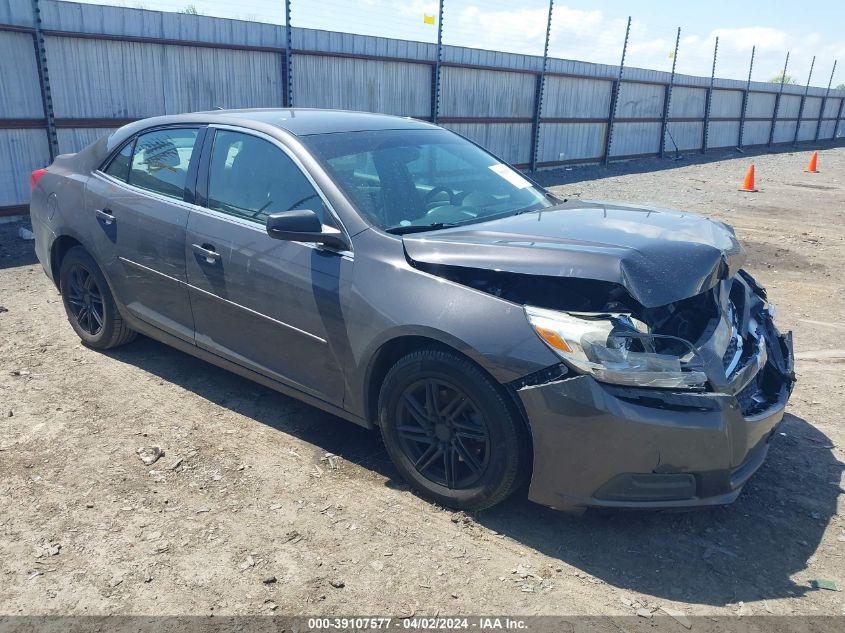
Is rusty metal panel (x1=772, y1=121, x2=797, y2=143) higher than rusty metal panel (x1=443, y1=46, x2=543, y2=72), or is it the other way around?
rusty metal panel (x1=443, y1=46, x2=543, y2=72)

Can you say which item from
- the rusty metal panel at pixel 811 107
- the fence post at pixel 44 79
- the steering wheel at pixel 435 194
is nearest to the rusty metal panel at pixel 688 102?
the rusty metal panel at pixel 811 107

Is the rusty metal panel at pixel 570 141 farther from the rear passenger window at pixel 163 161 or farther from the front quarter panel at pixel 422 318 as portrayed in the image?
the front quarter panel at pixel 422 318

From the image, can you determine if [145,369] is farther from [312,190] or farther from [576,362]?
[576,362]

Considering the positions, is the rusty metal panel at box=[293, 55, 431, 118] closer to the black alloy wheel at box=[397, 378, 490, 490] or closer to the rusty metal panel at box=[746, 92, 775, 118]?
the black alloy wheel at box=[397, 378, 490, 490]

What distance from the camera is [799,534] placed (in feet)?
10.4

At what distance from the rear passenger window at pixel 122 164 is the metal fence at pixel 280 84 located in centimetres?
568

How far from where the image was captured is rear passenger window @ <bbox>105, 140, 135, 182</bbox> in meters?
4.66

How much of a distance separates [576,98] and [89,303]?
1712 centimetres

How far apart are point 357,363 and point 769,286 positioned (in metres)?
5.82

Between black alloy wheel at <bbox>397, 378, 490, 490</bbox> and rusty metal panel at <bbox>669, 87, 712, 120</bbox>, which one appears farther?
rusty metal panel at <bbox>669, 87, 712, 120</bbox>

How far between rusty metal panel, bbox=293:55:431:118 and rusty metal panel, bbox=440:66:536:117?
1.99 feet

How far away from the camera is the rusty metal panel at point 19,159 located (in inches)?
364

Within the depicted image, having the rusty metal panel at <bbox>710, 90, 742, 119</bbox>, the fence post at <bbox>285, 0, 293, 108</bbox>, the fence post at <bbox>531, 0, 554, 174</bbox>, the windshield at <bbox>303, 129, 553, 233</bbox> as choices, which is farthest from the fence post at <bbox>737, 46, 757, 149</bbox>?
the windshield at <bbox>303, 129, 553, 233</bbox>

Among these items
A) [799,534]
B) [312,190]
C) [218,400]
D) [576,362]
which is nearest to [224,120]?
[312,190]
